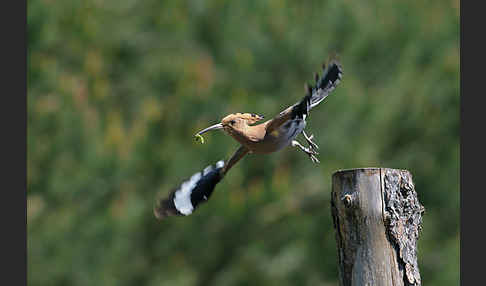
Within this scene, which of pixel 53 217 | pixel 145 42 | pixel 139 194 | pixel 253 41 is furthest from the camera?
pixel 145 42

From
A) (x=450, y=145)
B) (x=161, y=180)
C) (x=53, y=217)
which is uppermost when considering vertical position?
(x=450, y=145)

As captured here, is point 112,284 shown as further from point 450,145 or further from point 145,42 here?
point 450,145

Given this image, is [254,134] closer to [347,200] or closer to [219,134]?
[347,200]

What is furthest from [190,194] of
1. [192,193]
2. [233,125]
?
[233,125]

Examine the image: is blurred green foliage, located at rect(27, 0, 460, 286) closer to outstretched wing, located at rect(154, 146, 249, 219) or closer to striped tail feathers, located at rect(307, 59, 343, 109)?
outstretched wing, located at rect(154, 146, 249, 219)

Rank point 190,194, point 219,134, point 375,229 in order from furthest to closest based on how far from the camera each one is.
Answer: point 219,134 → point 190,194 → point 375,229

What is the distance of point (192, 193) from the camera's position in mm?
2174

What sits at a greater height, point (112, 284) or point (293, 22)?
point (293, 22)

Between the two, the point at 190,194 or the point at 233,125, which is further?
the point at 190,194

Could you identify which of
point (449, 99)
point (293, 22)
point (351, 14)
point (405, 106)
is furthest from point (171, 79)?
point (449, 99)

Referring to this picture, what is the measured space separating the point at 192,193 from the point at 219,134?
12.0 feet

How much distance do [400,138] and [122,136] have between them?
276 cm

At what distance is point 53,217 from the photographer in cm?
580

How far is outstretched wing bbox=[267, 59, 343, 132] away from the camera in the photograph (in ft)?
6.13
